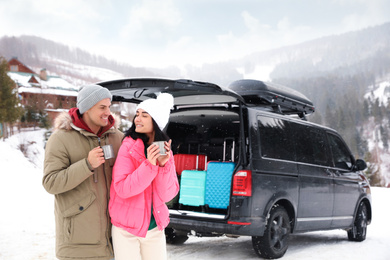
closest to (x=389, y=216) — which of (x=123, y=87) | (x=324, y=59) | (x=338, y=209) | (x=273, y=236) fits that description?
(x=338, y=209)

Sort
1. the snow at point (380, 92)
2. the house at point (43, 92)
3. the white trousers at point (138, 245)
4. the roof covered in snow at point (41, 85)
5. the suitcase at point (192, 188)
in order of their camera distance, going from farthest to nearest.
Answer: the snow at point (380, 92), the roof covered in snow at point (41, 85), the house at point (43, 92), the suitcase at point (192, 188), the white trousers at point (138, 245)

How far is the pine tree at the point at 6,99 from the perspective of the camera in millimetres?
Result: 33781

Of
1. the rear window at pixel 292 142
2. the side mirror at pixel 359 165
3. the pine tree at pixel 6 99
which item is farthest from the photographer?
the pine tree at pixel 6 99

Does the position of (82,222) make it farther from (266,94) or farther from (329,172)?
(329,172)

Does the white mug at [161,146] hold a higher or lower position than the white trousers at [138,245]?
higher

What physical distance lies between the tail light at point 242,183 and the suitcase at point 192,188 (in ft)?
1.63

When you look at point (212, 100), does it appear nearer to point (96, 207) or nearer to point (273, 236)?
point (273, 236)

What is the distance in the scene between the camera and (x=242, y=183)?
4824 mm

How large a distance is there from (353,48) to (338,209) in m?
204

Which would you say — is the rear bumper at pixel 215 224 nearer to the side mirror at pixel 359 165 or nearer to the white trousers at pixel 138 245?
the white trousers at pixel 138 245

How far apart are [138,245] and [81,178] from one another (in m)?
0.62

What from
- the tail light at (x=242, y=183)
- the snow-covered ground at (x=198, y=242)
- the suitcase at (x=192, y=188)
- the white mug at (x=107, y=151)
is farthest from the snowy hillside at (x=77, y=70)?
the white mug at (x=107, y=151)

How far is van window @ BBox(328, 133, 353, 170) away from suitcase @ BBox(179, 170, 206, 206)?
266 cm

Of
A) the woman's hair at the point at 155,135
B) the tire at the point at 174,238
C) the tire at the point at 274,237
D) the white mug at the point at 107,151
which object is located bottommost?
the tire at the point at 174,238
